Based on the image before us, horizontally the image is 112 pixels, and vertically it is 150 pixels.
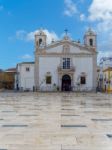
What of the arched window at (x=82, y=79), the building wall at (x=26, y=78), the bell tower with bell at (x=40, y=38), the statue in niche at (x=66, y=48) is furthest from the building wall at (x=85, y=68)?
the building wall at (x=26, y=78)

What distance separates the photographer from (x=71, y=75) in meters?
58.3

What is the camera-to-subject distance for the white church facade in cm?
5794

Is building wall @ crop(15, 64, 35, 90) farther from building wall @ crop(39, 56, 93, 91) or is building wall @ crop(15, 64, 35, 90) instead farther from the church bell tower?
the church bell tower

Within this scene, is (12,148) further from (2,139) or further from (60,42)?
(60,42)

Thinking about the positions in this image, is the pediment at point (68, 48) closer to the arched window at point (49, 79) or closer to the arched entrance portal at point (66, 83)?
the arched entrance portal at point (66, 83)

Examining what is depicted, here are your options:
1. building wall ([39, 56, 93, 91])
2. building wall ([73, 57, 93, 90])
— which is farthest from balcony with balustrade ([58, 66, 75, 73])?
building wall ([73, 57, 93, 90])

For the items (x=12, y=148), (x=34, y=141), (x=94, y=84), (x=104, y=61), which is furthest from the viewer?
(x=104, y=61)

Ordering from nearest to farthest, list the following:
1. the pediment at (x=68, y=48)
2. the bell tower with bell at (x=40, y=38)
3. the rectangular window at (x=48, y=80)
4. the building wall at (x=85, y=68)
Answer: the rectangular window at (x=48, y=80)
the building wall at (x=85, y=68)
the pediment at (x=68, y=48)
the bell tower with bell at (x=40, y=38)

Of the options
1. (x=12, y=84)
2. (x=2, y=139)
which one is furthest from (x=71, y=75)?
A: (x=2, y=139)

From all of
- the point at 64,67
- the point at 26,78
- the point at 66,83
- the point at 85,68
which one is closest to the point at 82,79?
the point at 85,68

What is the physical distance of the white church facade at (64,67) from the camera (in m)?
57.9

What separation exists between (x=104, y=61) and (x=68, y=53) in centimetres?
2005

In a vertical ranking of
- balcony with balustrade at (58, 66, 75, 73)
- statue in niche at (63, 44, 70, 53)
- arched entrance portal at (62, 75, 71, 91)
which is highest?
statue in niche at (63, 44, 70, 53)

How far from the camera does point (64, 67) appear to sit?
2308 inches
